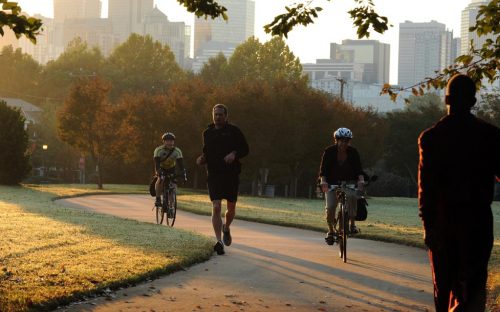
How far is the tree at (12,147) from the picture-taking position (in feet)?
174

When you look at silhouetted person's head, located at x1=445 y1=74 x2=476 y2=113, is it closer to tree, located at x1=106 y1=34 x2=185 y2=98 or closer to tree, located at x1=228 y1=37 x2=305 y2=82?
tree, located at x1=228 y1=37 x2=305 y2=82

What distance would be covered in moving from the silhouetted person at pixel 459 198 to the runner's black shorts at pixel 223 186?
7.51 meters

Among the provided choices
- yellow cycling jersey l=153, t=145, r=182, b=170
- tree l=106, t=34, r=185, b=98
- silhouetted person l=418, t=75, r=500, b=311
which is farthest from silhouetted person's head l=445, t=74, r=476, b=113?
tree l=106, t=34, r=185, b=98

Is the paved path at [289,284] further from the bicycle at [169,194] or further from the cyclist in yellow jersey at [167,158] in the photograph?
the bicycle at [169,194]

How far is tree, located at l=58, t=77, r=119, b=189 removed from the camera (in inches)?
2498

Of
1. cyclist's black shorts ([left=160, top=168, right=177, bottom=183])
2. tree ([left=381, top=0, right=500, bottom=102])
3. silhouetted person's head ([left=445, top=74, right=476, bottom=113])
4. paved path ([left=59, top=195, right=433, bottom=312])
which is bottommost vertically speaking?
paved path ([left=59, top=195, right=433, bottom=312])

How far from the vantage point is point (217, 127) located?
14.5 meters

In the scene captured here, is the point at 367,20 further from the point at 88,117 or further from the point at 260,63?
the point at 260,63

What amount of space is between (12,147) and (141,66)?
7555 cm

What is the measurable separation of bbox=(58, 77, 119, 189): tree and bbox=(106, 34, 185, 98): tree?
56.0 meters

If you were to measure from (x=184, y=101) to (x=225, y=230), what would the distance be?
163 feet

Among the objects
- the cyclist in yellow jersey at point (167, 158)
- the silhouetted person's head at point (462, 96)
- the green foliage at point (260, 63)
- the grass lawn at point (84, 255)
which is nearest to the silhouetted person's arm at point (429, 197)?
the silhouetted person's head at point (462, 96)

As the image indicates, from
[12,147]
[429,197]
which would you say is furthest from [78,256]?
[12,147]

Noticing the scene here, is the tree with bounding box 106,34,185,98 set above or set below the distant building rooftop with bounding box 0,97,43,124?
above
